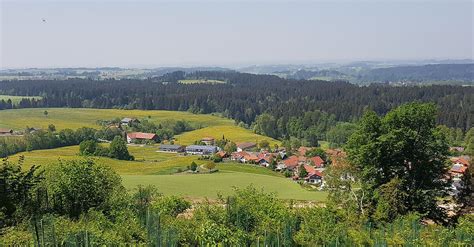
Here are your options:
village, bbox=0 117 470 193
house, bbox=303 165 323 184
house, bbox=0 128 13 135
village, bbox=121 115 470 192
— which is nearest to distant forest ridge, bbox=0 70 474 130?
village, bbox=0 117 470 193

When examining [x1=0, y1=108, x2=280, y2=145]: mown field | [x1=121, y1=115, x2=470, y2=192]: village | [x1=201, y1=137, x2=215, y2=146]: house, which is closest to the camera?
[x1=121, y1=115, x2=470, y2=192]: village

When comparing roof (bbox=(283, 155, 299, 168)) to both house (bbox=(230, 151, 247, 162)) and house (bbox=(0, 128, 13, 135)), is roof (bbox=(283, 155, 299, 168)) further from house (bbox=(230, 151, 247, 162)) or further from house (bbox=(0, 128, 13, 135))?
house (bbox=(0, 128, 13, 135))

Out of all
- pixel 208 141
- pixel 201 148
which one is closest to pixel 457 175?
pixel 201 148

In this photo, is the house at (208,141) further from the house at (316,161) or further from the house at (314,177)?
the house at (314,177)

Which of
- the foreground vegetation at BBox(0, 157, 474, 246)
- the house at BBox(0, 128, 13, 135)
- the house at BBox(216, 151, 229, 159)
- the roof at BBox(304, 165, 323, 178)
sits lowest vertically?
the house at BBox(216, 151, 229, 159)

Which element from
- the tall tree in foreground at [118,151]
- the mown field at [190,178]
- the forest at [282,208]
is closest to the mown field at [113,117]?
the tall tree in foreground at [118,151]

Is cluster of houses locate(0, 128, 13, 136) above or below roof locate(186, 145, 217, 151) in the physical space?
above
